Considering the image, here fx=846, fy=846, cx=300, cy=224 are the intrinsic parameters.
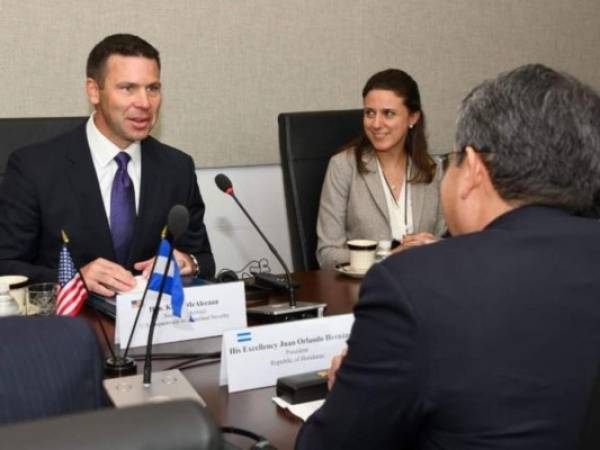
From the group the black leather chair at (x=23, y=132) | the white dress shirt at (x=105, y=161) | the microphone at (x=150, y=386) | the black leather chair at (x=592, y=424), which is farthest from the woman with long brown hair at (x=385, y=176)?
the black leather chair at (x=592, y=424)

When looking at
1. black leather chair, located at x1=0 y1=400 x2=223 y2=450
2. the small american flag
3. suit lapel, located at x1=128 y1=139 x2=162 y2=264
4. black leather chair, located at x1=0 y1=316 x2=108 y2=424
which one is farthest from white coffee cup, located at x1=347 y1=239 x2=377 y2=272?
black leather chair, located at x1=0 y1=400 x2=223 y2=450

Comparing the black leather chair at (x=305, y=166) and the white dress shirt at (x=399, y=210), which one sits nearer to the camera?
the black leather chair at (x=305, y=166)

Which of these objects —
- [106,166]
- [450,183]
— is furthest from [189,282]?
[450,183]

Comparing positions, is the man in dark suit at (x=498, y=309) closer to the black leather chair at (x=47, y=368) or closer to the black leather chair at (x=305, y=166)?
the black leather chair at (x=47, y=368)

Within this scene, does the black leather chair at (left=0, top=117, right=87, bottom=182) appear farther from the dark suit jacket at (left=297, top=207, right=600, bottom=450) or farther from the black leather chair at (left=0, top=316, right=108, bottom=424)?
the dark suit jacket at (left=297, top=207, right=600, bottom=450)

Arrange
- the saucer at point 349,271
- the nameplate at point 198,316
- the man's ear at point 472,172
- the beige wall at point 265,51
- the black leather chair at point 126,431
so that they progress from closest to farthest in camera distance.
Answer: the black leather chair at point 126,431 < the man's ear at point 472,172 < the nameplate at point 198,316 < the saucer at point 349,271 < the beige wall at point 265,51

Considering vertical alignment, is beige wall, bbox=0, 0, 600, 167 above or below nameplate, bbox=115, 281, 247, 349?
above

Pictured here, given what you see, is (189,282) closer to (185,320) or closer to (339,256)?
(185,320)

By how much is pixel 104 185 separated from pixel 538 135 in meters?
1.67

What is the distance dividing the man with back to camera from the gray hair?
1315mm

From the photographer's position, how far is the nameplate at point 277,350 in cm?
156

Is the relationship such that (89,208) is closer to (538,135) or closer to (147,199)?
(147,199)

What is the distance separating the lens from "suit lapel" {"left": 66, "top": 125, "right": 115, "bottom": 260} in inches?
98.2

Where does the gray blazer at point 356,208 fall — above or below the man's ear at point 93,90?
below
